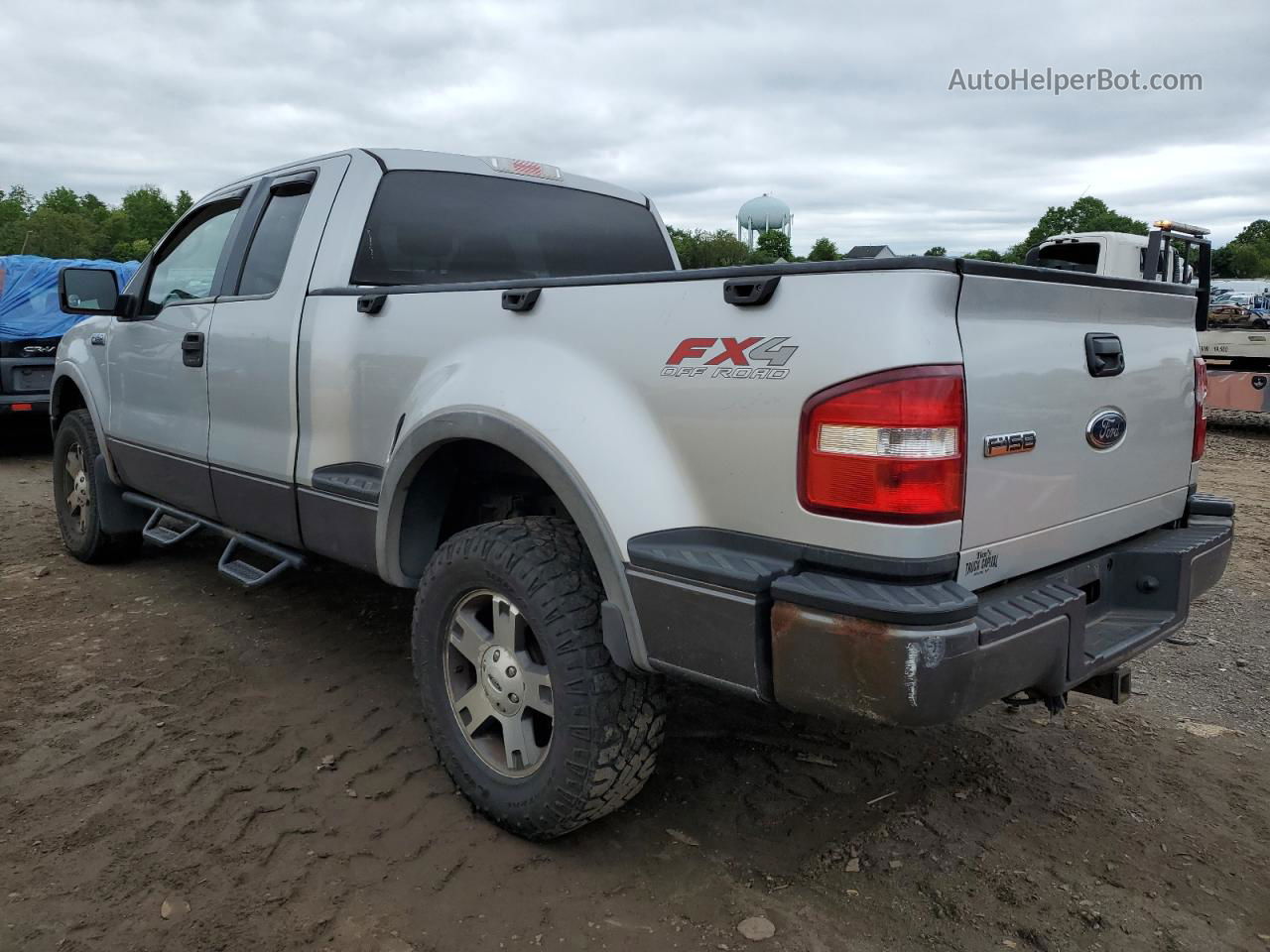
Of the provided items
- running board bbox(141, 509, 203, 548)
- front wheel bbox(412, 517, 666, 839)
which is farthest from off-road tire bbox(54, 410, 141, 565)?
front wheel bbox(412, 517, 666, 839)

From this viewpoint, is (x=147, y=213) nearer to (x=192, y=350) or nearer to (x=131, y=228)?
(x=131, y=228)

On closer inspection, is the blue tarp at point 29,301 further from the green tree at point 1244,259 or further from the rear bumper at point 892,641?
the green tree at point 1244,259

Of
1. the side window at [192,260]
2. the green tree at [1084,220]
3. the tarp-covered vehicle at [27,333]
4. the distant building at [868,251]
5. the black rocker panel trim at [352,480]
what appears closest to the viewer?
the distant building at [868,251]

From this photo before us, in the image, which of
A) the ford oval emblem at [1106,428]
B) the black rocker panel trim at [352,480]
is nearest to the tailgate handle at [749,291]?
the ford oval emblem at [1106,428]

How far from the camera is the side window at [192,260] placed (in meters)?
4.32

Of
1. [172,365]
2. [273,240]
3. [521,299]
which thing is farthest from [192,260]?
[521,299]

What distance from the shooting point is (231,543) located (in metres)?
4.14

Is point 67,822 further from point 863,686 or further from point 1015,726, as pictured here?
point 1015,726

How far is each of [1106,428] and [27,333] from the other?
419 inches

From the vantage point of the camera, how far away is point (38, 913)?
2438 mm

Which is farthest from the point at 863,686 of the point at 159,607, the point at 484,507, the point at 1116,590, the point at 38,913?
the point at 159,607

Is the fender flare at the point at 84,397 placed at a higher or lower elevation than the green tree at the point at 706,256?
lower

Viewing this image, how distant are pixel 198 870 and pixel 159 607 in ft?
8.53

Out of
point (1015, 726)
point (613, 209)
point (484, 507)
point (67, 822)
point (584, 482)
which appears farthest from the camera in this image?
point (613, 209)
